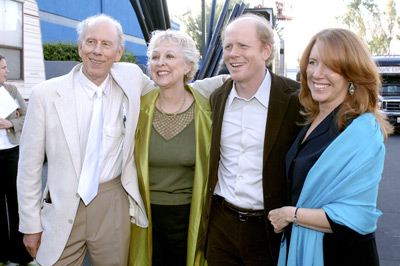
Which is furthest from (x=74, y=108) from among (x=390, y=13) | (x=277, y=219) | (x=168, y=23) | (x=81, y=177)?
(x=390, y=13)

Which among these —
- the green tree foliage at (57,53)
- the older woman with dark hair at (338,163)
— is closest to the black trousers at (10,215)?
the older woman with dark hair at (338,163)

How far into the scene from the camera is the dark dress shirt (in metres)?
1.81

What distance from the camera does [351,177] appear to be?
176cm

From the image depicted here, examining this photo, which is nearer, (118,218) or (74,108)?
(74,108)

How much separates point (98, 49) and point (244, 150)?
1.15 meters

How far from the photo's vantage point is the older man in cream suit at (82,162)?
232 centimetres

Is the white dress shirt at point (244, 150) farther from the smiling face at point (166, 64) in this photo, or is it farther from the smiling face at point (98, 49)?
the smiling face at point (98, 49)

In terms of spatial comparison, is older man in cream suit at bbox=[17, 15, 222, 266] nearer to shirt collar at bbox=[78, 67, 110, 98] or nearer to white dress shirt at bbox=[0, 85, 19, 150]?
shirt collar at bbox=[78, 67, 110, 98]

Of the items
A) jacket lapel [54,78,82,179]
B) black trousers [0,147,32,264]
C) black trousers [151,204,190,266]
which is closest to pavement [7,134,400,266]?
black trousers [0,147,32,264]

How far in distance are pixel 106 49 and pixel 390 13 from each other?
36.5 meters

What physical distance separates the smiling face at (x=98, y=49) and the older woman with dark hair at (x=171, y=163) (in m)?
0.37

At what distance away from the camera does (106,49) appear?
2479 mm

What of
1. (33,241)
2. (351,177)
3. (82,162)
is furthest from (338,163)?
(33,241)

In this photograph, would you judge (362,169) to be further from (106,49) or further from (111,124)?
(106,49)
